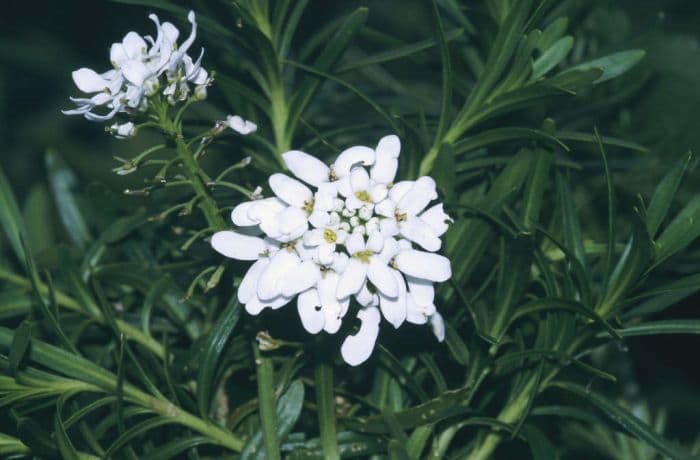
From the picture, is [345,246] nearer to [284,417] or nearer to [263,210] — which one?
[263,210]

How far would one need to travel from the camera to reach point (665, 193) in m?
1.19

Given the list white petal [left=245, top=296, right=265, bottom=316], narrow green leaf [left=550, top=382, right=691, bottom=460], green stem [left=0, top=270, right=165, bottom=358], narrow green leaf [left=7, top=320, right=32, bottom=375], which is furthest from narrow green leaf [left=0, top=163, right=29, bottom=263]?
narrow green leaf [left=550, top=382, right=691, bottom=460]

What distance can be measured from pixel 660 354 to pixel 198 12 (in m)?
1.09

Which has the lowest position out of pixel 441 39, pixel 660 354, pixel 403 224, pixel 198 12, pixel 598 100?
pixel 660 354

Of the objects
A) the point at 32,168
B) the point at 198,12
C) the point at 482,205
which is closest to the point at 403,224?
the point at 482,205

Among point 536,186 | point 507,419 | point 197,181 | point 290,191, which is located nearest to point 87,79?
point 197,181

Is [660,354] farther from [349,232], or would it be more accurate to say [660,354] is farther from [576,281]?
[349,232]

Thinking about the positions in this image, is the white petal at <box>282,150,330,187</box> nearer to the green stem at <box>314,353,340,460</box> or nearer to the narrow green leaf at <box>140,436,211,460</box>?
the green stem at <box>314,353,340,460</box>

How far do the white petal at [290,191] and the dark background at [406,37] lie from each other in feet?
2.26

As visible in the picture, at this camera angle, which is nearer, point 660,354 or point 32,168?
point 660,354

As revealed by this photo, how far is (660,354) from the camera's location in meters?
1.78

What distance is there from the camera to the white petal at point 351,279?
3.34 ft

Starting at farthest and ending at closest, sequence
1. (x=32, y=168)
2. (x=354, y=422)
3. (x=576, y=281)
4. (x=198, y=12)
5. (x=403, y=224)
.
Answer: (x=32, y=168)
(x=198, y=12)
(x=576, y=281)
(x=354, y=422)
(x=403, y=224)

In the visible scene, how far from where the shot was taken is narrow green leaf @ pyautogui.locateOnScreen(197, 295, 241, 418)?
3.94 feet
